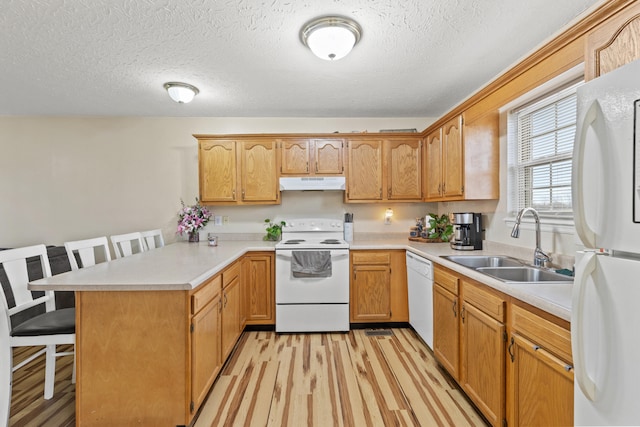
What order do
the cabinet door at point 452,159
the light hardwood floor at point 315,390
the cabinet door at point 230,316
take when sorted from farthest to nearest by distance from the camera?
the cabinet door at point 452,159, the cabinet door at point 230,316, the light hardwood floor at point 315,390

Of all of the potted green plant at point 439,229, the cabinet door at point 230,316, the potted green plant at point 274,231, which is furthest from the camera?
the potted green plant at point 274,231

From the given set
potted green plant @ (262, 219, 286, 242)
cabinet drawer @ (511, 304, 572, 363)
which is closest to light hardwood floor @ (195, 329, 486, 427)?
cabinet drawer @ (511, 304, 572, 363)

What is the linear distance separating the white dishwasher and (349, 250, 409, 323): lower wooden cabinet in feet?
0.39

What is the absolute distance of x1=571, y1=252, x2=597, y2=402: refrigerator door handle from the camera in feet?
2.91

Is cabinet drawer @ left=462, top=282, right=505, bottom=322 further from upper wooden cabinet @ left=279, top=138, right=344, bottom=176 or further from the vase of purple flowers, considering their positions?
the vase of purple flowers

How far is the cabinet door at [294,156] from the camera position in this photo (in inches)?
128

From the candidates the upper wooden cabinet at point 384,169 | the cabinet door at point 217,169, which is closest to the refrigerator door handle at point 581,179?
the upper wooden cabinet at point 384,169

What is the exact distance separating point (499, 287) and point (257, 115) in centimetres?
308

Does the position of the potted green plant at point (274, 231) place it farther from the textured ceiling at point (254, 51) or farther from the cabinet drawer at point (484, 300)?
the cabinet drawer at point (484, 300)

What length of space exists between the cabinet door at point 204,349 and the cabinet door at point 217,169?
5.06 feet

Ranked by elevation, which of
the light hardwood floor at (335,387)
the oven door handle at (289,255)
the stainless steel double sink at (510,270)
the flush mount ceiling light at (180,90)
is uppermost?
the flush mount ceiling light at (180,90)

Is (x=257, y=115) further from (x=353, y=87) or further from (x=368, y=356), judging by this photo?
(x=368, y=356)

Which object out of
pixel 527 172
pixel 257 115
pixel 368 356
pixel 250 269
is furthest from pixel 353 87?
pixel 368 356

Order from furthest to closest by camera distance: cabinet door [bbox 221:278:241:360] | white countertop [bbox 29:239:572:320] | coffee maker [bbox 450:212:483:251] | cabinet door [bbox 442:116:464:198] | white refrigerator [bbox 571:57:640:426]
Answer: coffee maker [bbox 450:212:483:251], cabinet door [bbox 442:116:464:198], cabinet door [bbox 221:278:241:360], white countertop [bbox 29:239:572:320], white refrigerator [bbox 571:57:640:426]
